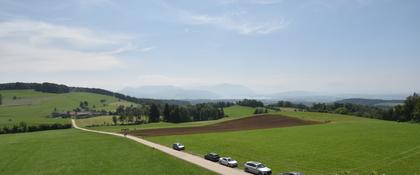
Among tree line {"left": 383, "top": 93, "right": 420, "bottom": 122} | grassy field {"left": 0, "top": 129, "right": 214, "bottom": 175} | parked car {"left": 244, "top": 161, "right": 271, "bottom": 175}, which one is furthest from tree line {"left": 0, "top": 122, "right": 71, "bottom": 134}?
tree line {"left": 383, "top": 93, "right": 420, "bottom": 122}

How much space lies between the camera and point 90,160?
51.0 m

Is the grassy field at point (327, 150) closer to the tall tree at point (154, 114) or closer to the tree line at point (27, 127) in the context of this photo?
the tree line at point (27, 127)

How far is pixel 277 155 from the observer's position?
50.1 metres

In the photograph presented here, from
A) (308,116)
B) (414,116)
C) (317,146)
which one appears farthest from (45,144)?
(414,116)

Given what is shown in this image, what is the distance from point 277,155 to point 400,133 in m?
27.1

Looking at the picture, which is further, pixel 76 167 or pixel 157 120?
pixel 157 120

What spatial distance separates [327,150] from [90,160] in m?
32.3

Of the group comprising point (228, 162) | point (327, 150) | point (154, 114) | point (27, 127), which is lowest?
point (228, 162)

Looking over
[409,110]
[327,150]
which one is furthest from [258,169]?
[409,110]

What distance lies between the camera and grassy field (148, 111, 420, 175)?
4080 centimetres

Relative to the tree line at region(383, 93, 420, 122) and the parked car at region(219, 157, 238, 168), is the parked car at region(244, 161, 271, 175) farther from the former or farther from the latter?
the tree line at region(383, 93, 420, 122)

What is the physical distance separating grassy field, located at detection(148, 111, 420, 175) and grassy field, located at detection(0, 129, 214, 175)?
8.46 metres

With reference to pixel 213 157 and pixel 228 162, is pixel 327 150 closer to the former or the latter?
pixel 228 162

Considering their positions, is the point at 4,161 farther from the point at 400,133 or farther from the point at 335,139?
the point at 400,133
